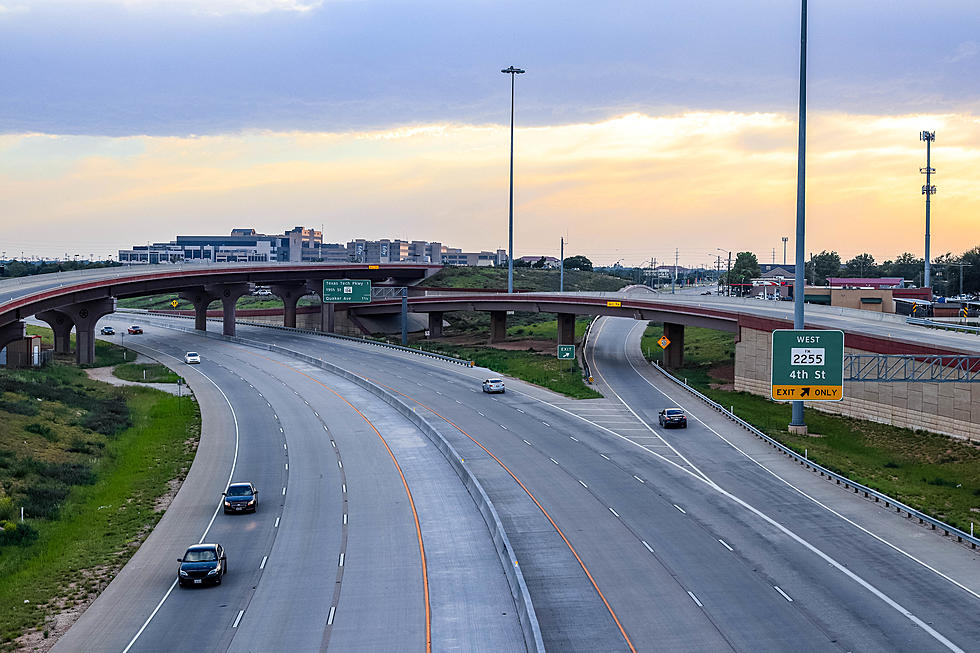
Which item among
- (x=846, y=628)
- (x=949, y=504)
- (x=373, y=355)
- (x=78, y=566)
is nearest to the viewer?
(x=846, y=628)

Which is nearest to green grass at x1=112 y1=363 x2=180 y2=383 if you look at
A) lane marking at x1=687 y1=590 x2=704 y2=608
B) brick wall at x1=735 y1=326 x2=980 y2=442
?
brick wall at x1=735 y1=326 x2=980 y2=442

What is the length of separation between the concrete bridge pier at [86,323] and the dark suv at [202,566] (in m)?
70.4

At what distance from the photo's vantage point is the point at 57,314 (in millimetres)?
102562

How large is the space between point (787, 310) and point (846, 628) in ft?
202

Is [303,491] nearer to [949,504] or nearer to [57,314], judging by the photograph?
[949,504]

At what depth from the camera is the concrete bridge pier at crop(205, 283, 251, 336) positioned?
116 metres

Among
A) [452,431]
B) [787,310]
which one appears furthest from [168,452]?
[787,310]

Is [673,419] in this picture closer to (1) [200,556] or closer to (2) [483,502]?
(2) [483,502]

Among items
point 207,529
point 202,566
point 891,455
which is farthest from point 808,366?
point 202,566

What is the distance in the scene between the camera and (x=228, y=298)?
11731 cm

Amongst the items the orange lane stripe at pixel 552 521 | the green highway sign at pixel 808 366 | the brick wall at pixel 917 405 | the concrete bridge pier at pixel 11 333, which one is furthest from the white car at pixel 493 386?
the concrete bridge pier at pixel 11 333

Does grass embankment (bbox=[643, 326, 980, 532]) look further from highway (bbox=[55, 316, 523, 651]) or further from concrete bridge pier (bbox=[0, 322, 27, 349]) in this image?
concrete bridge pier (bbox=[0, 322, 27, 349])

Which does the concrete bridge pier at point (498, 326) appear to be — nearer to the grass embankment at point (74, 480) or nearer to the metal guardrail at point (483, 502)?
the metal guardrail at point (483, 502)

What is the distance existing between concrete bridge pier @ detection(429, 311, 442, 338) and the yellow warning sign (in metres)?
88.2
